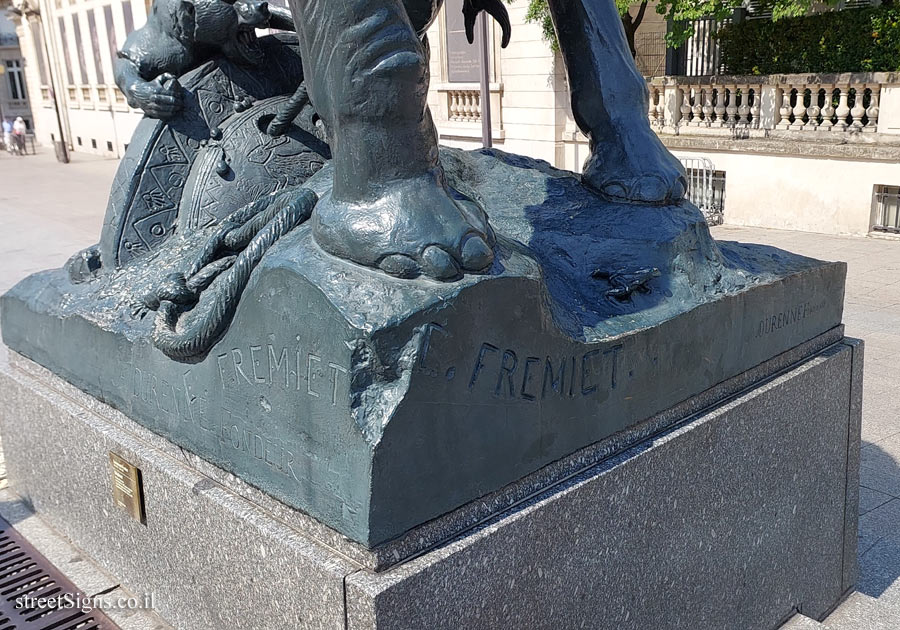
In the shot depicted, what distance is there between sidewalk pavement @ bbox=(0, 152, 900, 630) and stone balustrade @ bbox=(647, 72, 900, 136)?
1.43 meters

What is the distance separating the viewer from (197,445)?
2117mm

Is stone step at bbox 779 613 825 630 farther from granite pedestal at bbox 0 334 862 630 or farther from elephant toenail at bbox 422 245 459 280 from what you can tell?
elephant toenail at bbox 422 245 459 280

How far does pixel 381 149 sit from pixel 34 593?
1.87 meters

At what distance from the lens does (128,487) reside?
238cm

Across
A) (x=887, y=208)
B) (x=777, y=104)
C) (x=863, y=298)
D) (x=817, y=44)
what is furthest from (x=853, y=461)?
(x=817, y=44)

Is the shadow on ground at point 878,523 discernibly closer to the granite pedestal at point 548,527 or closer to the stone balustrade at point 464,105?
the granite pedestal at point 548,527

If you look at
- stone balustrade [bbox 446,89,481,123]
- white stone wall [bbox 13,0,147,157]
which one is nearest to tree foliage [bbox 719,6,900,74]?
stone balustrade [bbox 446,89,481,123]

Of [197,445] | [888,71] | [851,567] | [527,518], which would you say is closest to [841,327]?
[851,567]

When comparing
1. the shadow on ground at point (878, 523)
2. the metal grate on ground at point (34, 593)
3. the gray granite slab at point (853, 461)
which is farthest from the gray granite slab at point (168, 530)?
the shadow on ground at point (878, 523)

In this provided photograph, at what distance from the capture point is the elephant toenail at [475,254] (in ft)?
5.61

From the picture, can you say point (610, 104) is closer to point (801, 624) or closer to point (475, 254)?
point (475, 254)

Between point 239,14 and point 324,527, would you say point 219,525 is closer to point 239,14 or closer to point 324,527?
point 324,527

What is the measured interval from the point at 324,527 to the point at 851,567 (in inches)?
87.5

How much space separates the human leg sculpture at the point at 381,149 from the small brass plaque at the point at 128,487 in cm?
97
